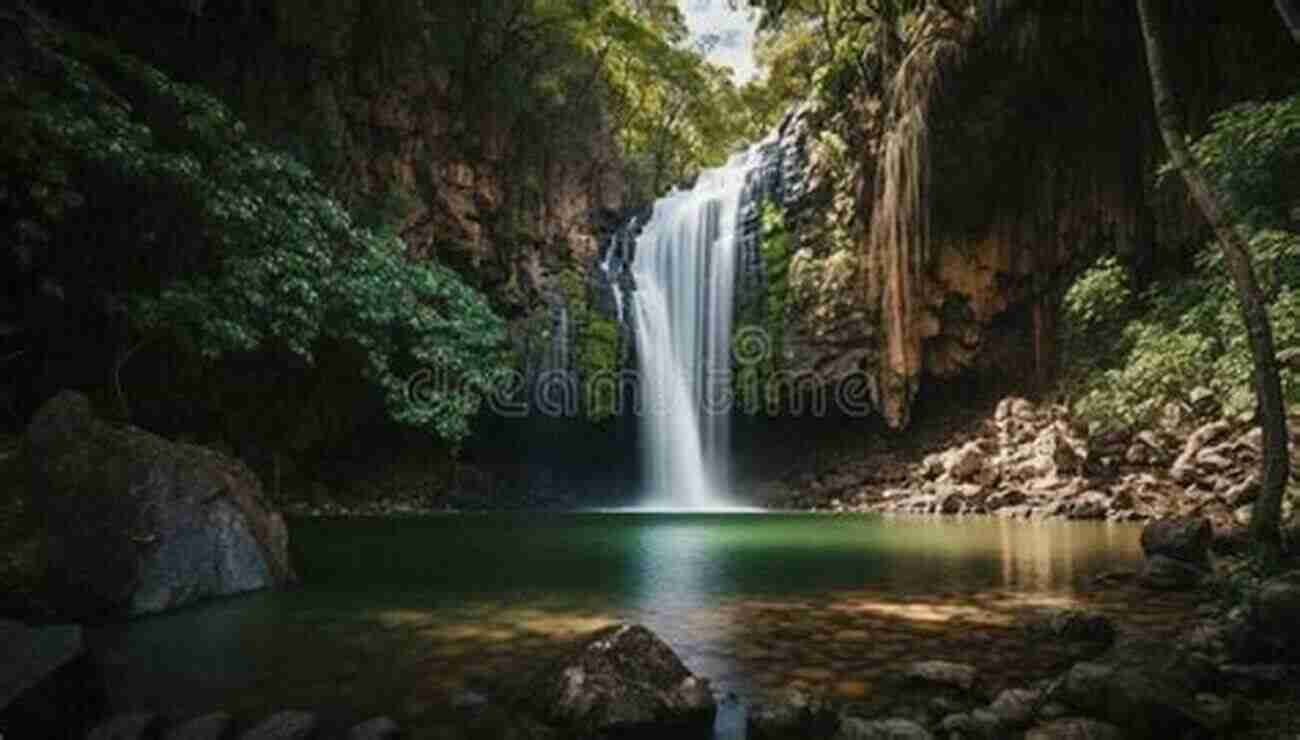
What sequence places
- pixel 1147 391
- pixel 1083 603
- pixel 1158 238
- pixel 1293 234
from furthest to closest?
pixel 1158 238 < pixel 1147 391 < pixel 1293 234 < pixel 1083 603

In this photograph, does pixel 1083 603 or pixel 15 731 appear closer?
pixel 15 731

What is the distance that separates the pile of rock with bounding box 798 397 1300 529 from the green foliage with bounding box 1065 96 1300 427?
2.08 metres

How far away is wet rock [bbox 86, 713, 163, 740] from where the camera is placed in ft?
13.5

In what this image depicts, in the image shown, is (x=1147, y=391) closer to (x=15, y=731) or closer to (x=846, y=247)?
(x=846, y=247)

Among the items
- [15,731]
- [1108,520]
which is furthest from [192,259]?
[1108,520]

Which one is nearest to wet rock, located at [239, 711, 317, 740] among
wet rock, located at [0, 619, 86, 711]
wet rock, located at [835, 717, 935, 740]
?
wet rock, located at [0, 619, 86, 711]

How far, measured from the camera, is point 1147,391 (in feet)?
48.1

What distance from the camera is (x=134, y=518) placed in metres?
7.57

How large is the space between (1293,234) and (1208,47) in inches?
428

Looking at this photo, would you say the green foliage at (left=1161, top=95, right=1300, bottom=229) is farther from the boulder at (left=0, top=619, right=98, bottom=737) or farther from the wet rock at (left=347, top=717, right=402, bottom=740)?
the boulder at (left=0, top=619, right=98, bottom=737)

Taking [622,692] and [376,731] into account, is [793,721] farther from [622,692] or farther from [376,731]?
[376,731]
